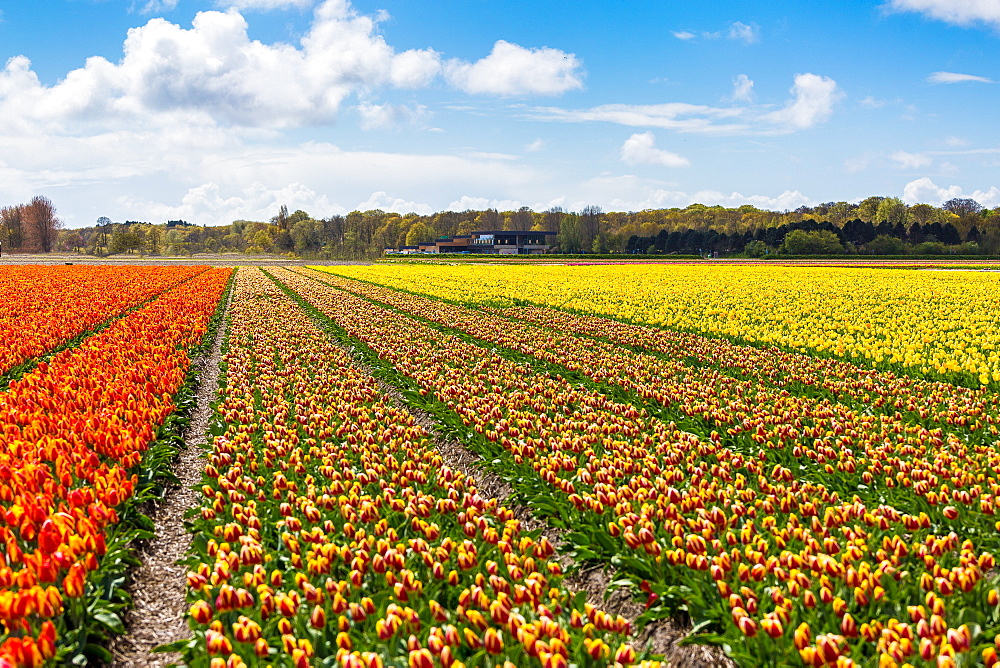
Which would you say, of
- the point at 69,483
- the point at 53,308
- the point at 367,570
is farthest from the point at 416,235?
the point at 367,570

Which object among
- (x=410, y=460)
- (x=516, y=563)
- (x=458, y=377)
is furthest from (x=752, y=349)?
(x=516, y=563)

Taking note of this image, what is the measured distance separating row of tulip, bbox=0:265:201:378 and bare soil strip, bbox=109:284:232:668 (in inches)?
288

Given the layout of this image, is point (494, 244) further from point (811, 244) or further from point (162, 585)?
point (162, 585)

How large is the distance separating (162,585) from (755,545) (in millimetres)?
4254

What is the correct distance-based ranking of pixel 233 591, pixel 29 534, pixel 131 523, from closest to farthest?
pixel 233 591, pixel 29 534, pixel 131 523

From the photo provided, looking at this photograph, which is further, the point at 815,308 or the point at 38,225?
the point at 38,225

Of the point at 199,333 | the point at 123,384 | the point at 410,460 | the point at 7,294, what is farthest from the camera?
the point at 7,294

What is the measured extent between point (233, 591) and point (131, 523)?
2133 millimetres

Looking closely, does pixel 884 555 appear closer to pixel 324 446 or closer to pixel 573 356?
pixel 324 446

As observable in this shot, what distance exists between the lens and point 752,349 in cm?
1450

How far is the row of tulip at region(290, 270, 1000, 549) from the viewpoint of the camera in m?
5.95

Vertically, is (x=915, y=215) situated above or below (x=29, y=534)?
above

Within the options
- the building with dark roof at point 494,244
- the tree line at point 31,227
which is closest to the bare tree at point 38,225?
the tree line at point 31,227

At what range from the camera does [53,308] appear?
21734 mm
